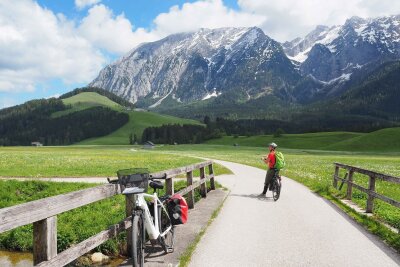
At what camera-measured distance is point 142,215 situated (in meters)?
8.98

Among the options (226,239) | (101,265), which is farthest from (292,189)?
(101,265)

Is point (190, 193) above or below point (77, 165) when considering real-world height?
above

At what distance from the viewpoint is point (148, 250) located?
1071cm

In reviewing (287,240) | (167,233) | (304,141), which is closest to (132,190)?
(167,233)

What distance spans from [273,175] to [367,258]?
11048 millimetres

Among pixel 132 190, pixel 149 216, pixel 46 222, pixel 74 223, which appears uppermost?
pixel 132 190

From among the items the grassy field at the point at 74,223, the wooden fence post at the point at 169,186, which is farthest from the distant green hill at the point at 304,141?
the wooden fence post at the point at 169,186

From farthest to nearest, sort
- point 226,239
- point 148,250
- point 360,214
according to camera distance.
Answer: point 360,214 → point 226,239 → point 148,250

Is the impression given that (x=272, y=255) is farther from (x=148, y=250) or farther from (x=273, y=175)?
(x=273, y=175)

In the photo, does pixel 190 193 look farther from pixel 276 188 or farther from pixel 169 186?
pixel 276 188

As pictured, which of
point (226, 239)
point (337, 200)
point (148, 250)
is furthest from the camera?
point (337, 200)

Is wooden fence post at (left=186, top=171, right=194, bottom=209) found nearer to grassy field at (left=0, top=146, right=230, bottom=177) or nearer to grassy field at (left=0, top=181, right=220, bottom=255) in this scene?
grassy field at (left=0, top=181, right=220, bottom=255)

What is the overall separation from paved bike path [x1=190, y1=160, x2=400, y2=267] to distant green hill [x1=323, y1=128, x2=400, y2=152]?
13675cm

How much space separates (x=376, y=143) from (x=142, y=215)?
6027 inches
